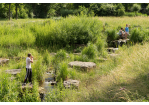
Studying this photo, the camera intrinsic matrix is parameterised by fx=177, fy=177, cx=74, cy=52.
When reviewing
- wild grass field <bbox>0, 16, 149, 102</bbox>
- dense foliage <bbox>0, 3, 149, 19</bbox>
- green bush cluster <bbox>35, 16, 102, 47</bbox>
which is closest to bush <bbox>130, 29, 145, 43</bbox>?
wild grass field <bbox>0, 16, 149, 102</bbox>

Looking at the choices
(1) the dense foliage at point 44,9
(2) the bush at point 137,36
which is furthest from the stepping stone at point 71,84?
(1) the dense foliage at point 44,9

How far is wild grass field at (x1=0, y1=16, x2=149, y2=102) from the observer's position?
201 inches

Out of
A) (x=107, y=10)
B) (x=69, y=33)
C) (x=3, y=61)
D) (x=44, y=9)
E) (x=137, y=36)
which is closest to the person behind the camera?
(x=3, y=61)

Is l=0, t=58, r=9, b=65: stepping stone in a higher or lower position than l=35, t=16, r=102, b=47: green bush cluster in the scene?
lower

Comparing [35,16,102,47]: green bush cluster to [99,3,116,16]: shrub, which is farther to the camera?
[99,3,116,16]: shrub

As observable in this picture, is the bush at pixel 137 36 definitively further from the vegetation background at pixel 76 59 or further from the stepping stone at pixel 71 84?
the stepping stone at pixel 71 84

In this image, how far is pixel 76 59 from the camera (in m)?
9.69

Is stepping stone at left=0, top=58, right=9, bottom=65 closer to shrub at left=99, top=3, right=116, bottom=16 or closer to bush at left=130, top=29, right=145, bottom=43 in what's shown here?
bush at left=130, top=29, right=145, bottom=43

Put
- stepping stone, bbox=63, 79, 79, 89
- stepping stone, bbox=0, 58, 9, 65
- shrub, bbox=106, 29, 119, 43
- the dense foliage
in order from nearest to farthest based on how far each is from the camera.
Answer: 1. stepping stone, bbox=63, 79, 79, 89
2. stepping stone, bbox=0, 58, 9, 65
3. shrub, bbox=106, 29, 119, 43
4. the dense foliage

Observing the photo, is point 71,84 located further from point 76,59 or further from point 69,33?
point 69,33

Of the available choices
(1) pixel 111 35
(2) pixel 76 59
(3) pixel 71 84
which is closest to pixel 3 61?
(2) pixel 76 59

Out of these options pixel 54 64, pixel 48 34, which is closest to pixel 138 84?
pixel 54 64

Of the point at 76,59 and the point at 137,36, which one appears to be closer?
the point at 76,59

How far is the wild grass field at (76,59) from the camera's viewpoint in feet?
16.7
